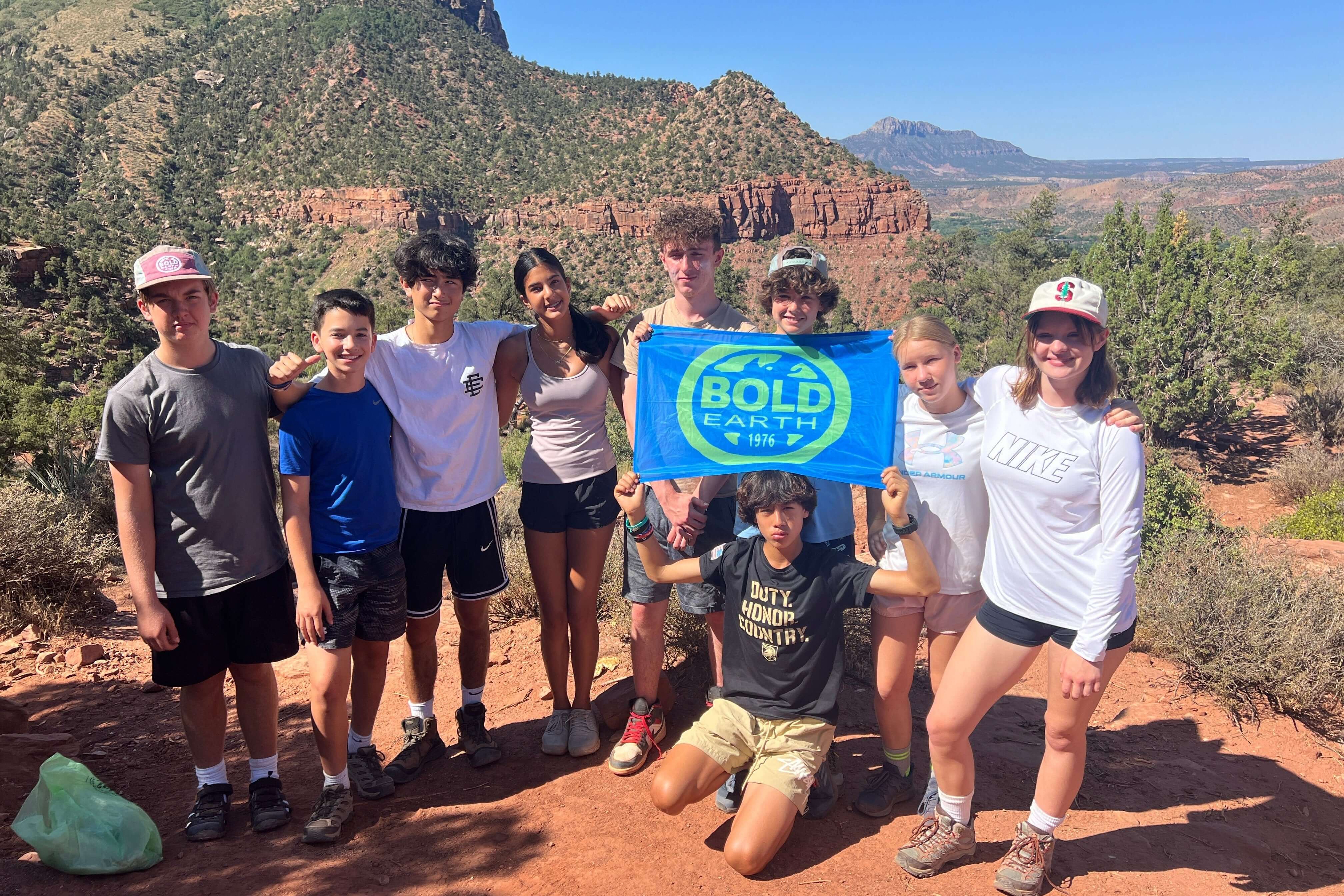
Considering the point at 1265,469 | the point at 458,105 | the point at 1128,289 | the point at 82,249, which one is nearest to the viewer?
the point at 1265,469

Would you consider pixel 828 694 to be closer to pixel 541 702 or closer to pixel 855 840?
pixel 855 840

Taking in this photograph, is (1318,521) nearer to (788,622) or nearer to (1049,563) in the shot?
(1049,563)

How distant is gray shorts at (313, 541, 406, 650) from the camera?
3.42 m

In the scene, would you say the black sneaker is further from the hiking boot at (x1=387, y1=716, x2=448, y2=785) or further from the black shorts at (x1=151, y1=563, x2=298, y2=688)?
the black shorts at (x1=151, y1=563, x2=298, y2=688)

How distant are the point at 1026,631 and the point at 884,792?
119 cm

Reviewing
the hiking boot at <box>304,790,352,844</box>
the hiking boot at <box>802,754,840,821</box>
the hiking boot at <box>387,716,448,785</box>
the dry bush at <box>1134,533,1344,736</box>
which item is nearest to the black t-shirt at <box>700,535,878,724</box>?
the hiking boot at <box>802,754,840,821</box>

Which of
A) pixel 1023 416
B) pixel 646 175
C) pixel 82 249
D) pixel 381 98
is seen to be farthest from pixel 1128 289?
pixel 381 98

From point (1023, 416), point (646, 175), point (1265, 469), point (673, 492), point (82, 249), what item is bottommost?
point (1265, 469)

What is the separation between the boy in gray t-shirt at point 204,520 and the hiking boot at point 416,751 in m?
0.53

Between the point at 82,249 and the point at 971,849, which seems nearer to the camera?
the point at 971,849

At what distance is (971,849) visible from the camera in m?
3.25

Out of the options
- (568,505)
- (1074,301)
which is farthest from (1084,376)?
(568,505)

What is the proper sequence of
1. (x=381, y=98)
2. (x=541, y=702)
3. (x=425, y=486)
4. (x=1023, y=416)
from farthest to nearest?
(x=381, y=98) < (x=541, y=702) < (x=425, y=486) < (x=1023, y=416)

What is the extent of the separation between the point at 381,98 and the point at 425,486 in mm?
70120
